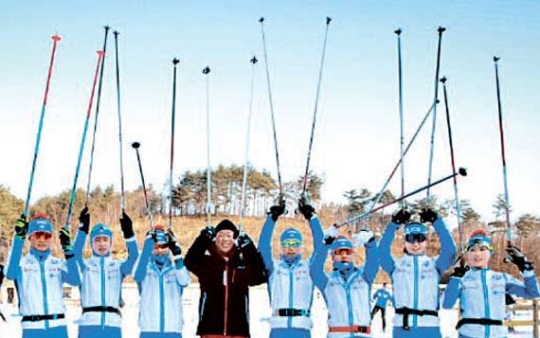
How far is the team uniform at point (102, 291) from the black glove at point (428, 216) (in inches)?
116

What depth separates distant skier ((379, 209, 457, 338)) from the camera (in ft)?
24.1

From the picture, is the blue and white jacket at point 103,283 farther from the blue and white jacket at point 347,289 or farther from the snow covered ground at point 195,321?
the snow covered ground at point 195,321

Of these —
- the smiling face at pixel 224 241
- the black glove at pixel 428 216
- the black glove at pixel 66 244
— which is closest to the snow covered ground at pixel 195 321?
the black glove at pixel 66 244

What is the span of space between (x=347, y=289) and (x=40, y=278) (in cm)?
301

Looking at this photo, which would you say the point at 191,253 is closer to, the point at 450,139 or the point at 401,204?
the point at 401,204

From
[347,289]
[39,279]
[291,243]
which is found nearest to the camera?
[39,279]

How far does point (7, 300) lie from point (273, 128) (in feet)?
52.4

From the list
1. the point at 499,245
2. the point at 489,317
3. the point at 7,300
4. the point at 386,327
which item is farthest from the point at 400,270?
the point at 499,245

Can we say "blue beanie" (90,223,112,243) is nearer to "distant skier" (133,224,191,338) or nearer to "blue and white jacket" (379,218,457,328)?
"distant skier" (133,224,191,338)

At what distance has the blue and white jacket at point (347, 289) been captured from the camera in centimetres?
740

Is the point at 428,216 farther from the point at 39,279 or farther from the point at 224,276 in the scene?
the point at 39,279

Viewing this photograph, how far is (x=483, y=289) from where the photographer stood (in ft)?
23.7

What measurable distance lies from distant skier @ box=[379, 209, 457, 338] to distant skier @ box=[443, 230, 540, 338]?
6.8 inches

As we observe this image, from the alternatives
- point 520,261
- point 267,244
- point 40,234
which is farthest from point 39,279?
point 520,261
